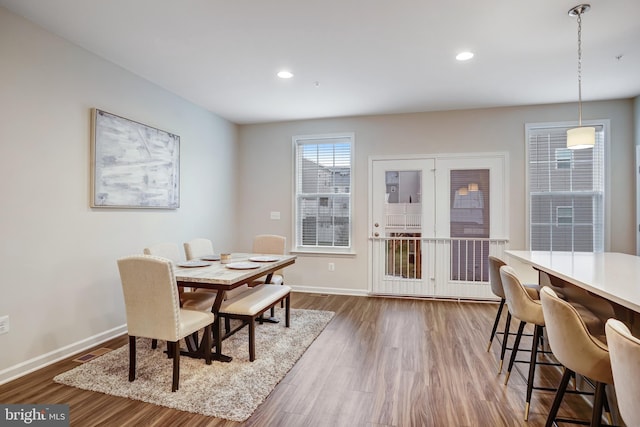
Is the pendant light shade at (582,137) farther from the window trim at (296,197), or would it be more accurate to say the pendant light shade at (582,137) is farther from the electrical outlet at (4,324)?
the electrical outlet at (4,324)

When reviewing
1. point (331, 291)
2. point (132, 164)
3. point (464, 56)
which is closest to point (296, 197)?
point (331, 291)

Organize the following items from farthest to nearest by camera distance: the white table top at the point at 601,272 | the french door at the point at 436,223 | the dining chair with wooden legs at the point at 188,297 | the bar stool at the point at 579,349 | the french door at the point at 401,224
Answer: the french door at the point at 401,224, the french door at the point at 436,223, the dining chair with wooden legs at the point at 188,297, the white table top at the point at 601,272, the bar stool at the point at 579,349

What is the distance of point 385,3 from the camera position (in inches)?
91.4

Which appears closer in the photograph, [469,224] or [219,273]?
[219,273]

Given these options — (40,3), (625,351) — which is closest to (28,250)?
(40,3)

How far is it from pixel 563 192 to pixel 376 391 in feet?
12.5

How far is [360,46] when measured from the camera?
2928 mm

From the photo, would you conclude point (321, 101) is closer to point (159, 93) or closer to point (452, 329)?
point (159, 93)

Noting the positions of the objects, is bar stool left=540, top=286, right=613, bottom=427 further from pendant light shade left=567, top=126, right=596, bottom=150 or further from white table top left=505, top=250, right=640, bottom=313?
pendant light shade left=567, top=126, right=596, bottom=150

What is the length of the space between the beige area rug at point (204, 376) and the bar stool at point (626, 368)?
1.80 meters

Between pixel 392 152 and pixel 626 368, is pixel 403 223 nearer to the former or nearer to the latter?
pixel 392 152

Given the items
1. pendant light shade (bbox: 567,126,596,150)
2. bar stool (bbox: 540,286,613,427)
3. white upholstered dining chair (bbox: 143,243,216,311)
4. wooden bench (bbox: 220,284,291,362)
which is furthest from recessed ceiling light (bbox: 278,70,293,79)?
bar stool (bbox: 540,286,613,427)

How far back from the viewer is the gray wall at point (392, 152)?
13.9 feet

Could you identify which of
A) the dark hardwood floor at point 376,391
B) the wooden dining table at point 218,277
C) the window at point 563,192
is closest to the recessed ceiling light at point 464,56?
the window at point 563,192
